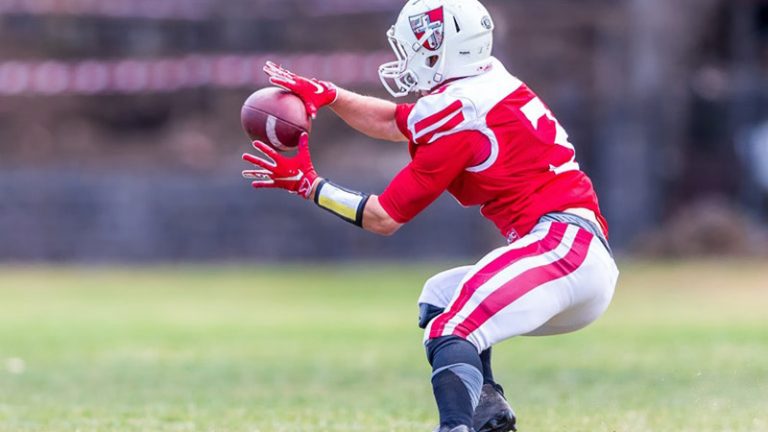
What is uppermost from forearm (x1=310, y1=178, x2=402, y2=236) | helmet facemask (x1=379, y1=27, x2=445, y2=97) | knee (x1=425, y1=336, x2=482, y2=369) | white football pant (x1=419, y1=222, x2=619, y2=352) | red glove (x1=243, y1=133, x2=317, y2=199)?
helmet facemask (x1=379, y1=27, x2=445, y2=97)

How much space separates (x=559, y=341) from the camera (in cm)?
1226

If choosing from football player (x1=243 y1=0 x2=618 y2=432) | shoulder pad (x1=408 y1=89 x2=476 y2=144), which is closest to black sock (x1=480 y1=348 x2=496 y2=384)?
football player (x1=243 y1=0 x2=618 y2=432)

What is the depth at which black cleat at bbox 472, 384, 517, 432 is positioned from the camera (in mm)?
6223

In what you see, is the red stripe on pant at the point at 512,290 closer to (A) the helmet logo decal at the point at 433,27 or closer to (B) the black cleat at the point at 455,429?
(B) the black cleat at the point at 455,429

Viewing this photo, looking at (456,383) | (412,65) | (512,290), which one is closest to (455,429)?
(456,383)

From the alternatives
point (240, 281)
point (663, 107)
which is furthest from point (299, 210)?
point (663, 107)

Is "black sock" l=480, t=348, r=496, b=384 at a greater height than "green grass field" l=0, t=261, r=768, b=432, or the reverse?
"black sock" l=480, t=348, r=496, b=384

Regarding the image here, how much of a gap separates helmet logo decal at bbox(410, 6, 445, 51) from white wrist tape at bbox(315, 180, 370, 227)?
2.44 feet

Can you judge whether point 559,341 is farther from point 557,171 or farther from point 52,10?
point 52,10

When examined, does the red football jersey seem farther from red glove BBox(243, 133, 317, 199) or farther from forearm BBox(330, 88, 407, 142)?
forearm BBox(330, 88, 407, 142)

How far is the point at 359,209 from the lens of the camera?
5906mm

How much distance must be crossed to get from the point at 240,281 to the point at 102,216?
3461 millimetres

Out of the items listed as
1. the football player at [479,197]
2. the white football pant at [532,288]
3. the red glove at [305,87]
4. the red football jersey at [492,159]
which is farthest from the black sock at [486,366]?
the red glove at [305,87]

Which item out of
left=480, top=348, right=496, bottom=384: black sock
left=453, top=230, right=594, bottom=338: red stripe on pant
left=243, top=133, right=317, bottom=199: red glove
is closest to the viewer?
left=453, top=230, right=594, bottom=338: red stripe on pant
